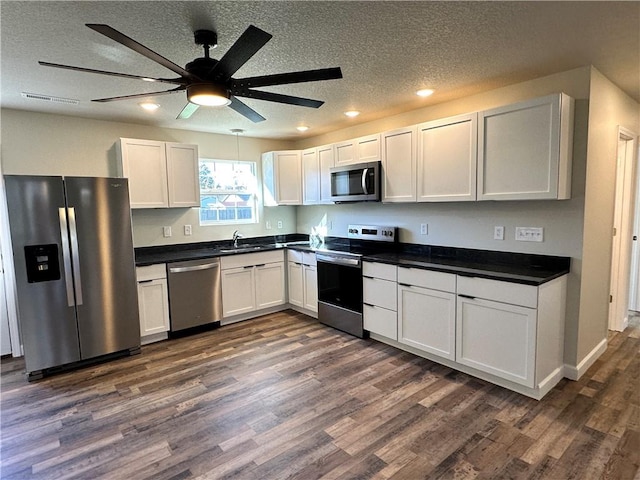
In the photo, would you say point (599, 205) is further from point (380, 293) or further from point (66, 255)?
point (66, 255)

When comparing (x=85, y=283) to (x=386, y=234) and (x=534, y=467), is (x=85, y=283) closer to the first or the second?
(x=386, y=234)

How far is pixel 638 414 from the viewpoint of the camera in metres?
2.42

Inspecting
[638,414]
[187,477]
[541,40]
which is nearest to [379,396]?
[187,477]

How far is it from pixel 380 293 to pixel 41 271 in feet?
10.3

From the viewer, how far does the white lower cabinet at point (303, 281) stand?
4500 millimetres

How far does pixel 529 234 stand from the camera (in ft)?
9.80

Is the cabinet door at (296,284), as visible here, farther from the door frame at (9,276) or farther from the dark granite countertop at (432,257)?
the door frame at (9,276)

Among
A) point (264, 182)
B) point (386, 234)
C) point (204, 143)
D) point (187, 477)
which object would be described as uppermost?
point (204, 143)

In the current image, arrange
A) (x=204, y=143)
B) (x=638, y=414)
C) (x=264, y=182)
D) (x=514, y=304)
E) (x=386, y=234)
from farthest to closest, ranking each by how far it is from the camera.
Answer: (x=264, y=182) < (x=204, y=143) < (x=386, y=234) < (x=514, y=304) < (x=638, y=414)

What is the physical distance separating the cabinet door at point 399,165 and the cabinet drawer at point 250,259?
1728mm

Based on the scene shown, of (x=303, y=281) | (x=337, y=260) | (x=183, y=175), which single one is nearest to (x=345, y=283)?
(x=337, y=260)

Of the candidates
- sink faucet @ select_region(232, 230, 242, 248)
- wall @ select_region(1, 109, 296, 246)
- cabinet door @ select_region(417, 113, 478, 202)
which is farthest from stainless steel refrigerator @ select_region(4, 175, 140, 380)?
cabinet door @ select_region(417, 113, 478, 202)

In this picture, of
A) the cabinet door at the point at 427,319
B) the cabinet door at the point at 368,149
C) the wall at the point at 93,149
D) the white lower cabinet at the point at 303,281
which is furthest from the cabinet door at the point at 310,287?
the cabinet door at the point at 368,149

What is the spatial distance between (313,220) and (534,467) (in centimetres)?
396
